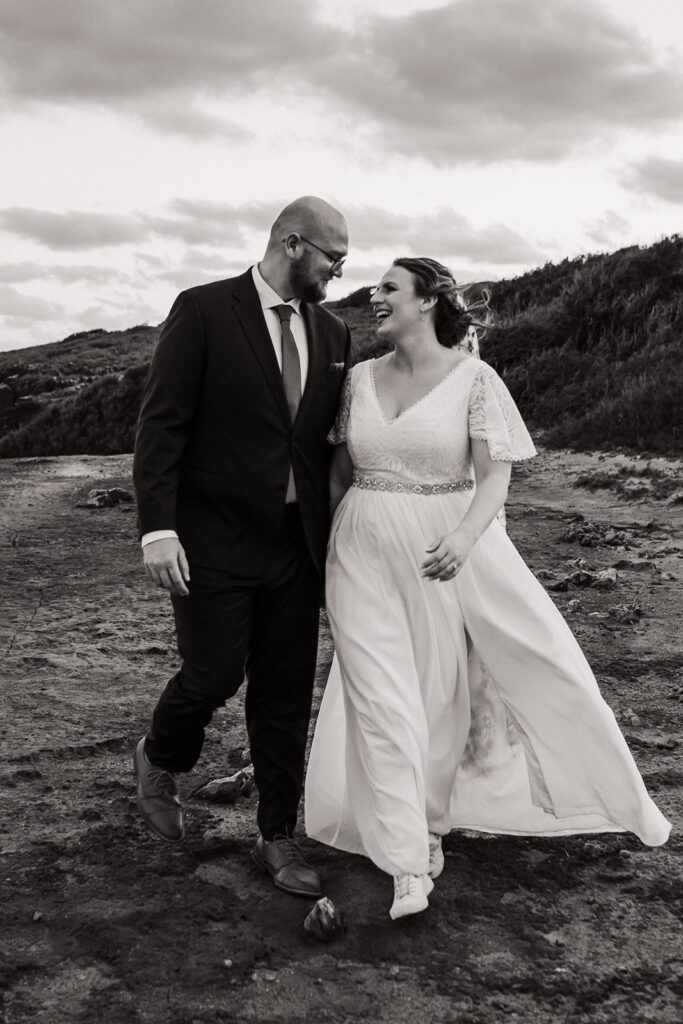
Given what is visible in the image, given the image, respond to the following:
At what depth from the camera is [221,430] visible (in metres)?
3.63

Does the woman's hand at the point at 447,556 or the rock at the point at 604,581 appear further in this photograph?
the rock at the point at 604,581

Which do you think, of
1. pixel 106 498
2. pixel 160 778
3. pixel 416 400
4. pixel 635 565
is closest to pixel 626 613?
pixel 635 565

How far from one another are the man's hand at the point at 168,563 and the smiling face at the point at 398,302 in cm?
108

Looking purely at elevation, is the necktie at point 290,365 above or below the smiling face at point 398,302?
below

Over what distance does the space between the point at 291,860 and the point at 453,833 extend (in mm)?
785

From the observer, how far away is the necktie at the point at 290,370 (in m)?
3.71

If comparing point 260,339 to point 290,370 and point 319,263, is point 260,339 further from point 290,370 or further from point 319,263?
point 319,263

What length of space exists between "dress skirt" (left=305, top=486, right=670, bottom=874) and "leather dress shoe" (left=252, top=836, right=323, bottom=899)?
0.73 feet

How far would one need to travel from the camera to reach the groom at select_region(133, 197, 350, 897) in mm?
3562

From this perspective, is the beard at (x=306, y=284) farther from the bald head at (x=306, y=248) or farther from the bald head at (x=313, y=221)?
the bald head at (x=313, y=221)

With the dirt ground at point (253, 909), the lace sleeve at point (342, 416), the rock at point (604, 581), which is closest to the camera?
the dirt ground at point (253, 909)

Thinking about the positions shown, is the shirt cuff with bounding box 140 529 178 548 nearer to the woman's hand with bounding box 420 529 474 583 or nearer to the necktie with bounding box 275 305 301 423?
the necktie with bounding box 275 305 301 423

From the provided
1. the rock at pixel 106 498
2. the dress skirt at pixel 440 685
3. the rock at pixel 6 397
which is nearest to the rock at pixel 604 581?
the dress skirt at pixel 440 685

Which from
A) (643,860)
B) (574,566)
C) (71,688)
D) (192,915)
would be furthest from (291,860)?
(574,566)
